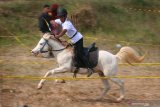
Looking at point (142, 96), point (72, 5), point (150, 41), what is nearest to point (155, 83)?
point (142, 96)

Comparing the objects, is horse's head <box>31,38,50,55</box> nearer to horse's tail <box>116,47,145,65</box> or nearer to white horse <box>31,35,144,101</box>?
white horse <box>31,35,144,101</box>

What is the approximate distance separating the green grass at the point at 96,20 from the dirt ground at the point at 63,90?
3721 millimetres

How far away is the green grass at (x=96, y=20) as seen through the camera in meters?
20.5

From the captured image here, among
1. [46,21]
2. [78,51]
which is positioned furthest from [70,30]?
[46,21]

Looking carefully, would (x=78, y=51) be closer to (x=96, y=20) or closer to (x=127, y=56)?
(x=127, y=56)

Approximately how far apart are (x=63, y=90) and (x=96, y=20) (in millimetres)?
9372

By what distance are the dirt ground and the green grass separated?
372cm

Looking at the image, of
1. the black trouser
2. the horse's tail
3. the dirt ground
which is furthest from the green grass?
the black trouser

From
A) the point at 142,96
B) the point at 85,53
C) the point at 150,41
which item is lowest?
the point at 150,41

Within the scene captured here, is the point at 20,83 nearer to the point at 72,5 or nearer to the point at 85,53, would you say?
the point at 85,53

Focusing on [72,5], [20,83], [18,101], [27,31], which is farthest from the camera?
[72,5]

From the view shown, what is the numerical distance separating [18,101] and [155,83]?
16.1 feet

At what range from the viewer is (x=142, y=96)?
12.9 metres

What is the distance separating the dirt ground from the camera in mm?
11758
